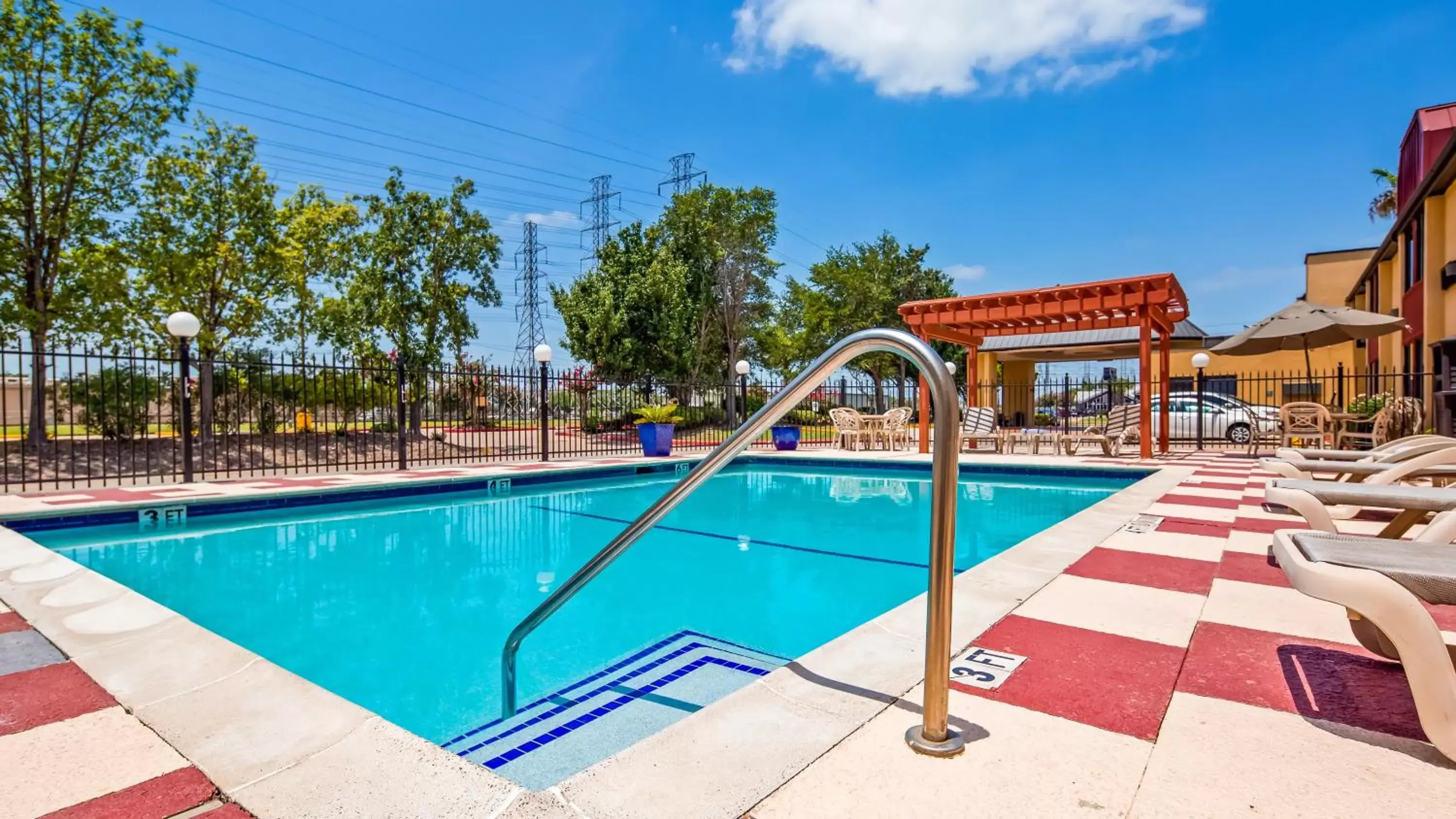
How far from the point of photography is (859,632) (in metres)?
2.54

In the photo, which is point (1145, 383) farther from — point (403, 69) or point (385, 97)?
point (403, 69)

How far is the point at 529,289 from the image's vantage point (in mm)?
36594

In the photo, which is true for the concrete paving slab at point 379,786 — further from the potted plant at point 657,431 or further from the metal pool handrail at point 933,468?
the potted plant at point 657,431

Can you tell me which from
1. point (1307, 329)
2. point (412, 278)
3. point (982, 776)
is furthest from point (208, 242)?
point (1307, 329)

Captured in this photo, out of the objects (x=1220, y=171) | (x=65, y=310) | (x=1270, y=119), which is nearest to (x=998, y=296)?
(x=1270, y=119)

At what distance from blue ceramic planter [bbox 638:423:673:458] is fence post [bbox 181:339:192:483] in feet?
22.8

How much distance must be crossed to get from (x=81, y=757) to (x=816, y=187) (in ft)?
107

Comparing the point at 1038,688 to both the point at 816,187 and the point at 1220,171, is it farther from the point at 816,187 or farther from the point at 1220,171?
the point at 816,187

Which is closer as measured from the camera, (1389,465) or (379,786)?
(379,786)

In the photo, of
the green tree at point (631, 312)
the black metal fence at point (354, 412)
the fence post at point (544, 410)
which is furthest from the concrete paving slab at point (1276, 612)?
the green tree at point (631, 312)

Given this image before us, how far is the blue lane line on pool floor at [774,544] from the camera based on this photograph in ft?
17.0

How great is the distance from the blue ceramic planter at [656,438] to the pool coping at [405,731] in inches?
410

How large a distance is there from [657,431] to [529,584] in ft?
28.5

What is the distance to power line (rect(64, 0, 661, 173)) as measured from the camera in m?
13.9
